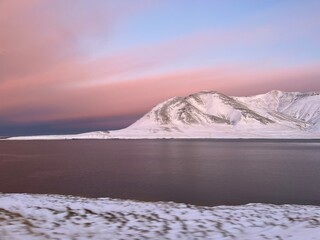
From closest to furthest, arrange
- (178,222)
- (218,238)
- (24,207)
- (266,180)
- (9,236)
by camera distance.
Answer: (9,236) < (218,238) < (178,222) < (24,207) < (266,180)

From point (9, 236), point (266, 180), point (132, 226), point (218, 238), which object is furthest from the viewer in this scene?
point (266, 180)

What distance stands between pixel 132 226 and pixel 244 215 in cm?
516

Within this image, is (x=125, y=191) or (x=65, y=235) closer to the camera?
(x=65, y=235)

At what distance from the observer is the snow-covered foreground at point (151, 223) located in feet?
39.8

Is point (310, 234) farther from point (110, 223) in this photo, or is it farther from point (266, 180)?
point (266, 180)

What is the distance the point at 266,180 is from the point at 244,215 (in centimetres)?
2590

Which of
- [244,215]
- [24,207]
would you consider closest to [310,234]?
[244,215]

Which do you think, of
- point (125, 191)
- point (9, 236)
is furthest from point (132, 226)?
point (125, 191)

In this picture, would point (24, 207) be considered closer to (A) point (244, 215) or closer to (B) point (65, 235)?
(B) point (65, 235)

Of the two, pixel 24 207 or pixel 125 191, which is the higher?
pixel 24 207

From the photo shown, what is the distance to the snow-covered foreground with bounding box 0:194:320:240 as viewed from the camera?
12.1m

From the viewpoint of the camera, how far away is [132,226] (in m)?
13.3

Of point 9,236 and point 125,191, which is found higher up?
point 9,236

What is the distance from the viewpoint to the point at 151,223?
13.8m
